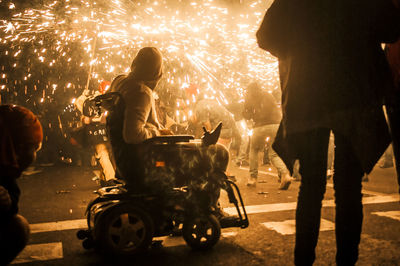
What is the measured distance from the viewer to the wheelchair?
3.58 meters

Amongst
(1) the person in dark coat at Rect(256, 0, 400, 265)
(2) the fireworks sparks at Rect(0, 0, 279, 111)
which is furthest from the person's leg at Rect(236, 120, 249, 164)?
(1) the person in dark coat at Rect(256, 0, 400, 265)

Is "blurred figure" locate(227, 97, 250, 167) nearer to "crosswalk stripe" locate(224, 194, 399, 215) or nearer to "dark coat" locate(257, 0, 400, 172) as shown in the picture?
"crosswalk stripe" locate(224, 194, 399, 215)

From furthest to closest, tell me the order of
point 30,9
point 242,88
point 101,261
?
point 242,88
point 30,9
point 101,261

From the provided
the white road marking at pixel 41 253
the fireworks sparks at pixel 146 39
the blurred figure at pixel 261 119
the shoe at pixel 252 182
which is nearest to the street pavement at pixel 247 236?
the white road marking at pixel 41 253

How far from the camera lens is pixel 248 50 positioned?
469 inches

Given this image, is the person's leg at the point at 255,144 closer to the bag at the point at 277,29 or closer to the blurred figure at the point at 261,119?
the blurred figure at the point at 261,119

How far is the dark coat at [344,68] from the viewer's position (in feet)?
8.03

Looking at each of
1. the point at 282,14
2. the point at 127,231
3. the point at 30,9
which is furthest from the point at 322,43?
the point at 30,9

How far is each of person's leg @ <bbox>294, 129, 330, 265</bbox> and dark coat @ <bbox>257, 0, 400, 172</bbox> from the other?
123 millimetres

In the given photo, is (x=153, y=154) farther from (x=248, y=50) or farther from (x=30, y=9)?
(x=248, y=50)

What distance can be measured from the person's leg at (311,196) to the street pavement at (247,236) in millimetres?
914

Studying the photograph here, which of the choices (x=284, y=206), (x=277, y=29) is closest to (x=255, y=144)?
(x=284, y=206)

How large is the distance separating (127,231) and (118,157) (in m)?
0.68

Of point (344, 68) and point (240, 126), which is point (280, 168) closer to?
point (240, 126)
